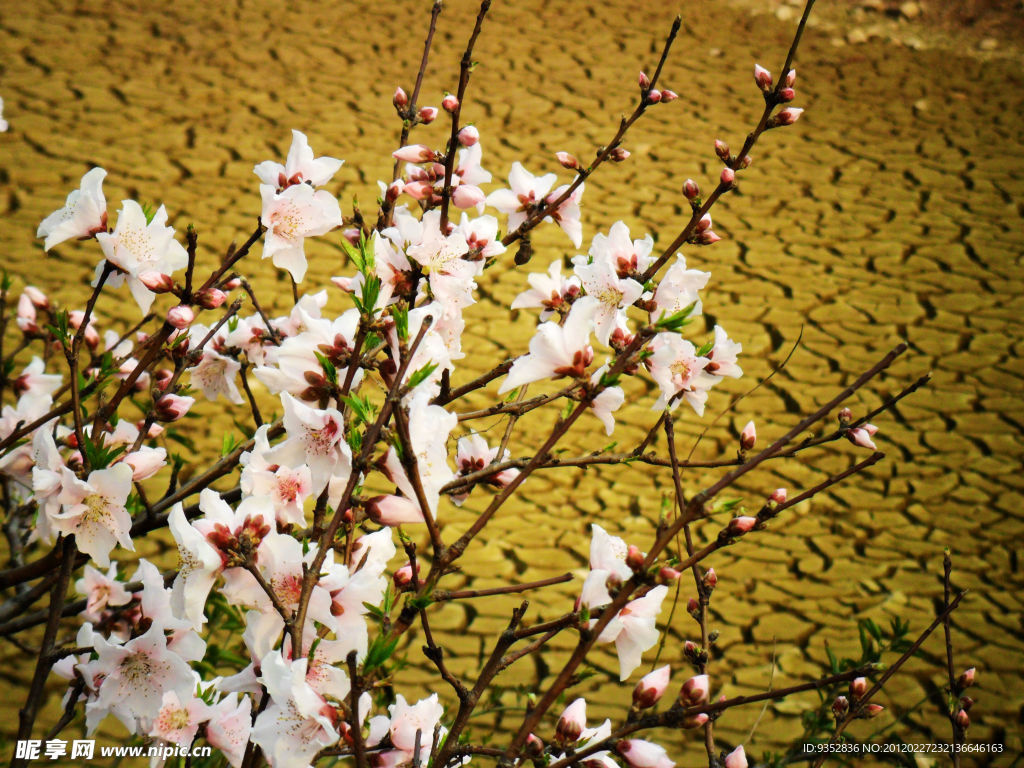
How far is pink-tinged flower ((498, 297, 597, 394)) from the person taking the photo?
0.81m

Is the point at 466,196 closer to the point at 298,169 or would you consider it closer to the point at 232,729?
the point at 298,169

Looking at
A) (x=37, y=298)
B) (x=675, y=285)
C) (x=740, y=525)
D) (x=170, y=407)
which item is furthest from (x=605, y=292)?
(x=37, y=298)

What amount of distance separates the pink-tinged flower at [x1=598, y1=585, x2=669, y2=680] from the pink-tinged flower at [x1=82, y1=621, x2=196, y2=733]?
0.39m

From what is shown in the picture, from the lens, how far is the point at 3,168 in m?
3.96

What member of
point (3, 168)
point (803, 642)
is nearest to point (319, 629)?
point (803, 642)

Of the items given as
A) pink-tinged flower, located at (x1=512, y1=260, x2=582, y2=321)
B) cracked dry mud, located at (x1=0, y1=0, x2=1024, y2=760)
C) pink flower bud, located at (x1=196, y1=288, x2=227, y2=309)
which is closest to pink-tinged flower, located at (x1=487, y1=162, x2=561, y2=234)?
pink-tinged flower, located at (x1=512, y1=260, x2=582, y2=321)

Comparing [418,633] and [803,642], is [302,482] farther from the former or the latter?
[803,642]

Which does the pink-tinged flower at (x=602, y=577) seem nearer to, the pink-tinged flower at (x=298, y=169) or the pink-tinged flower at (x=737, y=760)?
the pink-tinged flower at (x=737, y=760)

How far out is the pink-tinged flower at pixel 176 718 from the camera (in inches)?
37.2

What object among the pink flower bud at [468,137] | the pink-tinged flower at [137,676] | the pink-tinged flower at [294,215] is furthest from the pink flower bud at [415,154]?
the pink-tinged flower at [137,676]

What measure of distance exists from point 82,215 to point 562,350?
55 centimetres

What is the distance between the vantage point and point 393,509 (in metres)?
0.77

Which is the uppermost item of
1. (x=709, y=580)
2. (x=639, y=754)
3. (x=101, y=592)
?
(x=639, y=754)

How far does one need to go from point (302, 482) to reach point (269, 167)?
44 cm
